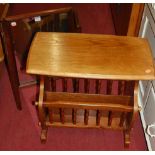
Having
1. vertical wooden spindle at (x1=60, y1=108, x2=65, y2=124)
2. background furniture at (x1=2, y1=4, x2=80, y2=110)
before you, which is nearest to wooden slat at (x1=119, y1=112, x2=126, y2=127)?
vertical wooden spindle at (x1=60, y1=108, x2=65, y2=124)

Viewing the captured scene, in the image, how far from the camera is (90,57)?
3.84 feet

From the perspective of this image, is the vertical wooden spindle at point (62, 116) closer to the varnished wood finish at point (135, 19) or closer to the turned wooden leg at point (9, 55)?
the turned wooden leg at point (9, 55)

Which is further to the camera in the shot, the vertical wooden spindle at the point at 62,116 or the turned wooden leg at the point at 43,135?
the turned wooden leg at the point at 43,135

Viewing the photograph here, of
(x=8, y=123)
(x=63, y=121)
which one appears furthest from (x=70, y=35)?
(x=8, y=123)

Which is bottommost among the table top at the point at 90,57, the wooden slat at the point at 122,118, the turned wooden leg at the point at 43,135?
the turned wooden leg at the point at 43,135

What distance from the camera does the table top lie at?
109 cm

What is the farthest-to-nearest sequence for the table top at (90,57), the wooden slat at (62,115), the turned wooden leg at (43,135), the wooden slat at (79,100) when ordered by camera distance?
the turned wooden leg at (43,135)
the wooden slat at (62,115)
the wooden slat at (79,100)
the table top at (90,57)

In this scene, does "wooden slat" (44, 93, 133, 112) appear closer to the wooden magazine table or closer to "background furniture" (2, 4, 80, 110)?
the wooden magazine table

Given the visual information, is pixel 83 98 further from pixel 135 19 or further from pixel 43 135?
pixel 135 19

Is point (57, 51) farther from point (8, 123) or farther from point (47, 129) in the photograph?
point (8, 123)

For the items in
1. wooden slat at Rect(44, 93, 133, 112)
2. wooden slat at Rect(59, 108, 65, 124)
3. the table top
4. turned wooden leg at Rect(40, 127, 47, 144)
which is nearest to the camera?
the table top

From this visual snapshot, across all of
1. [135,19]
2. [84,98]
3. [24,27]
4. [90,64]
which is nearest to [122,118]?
[84,98]

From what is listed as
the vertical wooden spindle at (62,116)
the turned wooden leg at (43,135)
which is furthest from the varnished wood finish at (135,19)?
the turned wooden leg at (43,135)

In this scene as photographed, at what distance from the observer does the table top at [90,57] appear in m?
1.09
